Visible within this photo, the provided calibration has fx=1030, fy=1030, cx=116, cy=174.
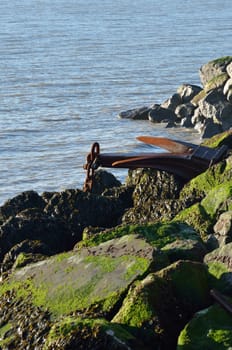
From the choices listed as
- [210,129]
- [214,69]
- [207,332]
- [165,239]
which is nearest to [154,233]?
[165,239]

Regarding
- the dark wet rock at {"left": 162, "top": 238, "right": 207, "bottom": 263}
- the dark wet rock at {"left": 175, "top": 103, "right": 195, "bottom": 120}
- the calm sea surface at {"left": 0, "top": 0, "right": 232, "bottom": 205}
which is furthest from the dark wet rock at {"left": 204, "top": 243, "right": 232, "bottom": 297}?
the dark wet rock at {"left": 175, "top": 103, "right": 195, "bottom": 120}

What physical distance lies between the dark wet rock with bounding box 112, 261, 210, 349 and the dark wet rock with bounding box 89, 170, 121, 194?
598 centimetres

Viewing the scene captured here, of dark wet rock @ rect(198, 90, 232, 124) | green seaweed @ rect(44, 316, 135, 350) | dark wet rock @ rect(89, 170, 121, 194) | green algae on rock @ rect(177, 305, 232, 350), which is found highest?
green seaweed @ rect(44, 316, 135, 350)

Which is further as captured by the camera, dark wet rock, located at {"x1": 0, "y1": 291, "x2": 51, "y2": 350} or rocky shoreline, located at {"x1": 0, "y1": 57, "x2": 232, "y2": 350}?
dark wet rock, located at {"x1": 0, "y1": 291, "x2": 51, "y2": 350}

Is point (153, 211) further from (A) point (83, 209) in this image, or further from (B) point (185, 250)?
(B) point (185, 250)

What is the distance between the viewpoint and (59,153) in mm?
24734

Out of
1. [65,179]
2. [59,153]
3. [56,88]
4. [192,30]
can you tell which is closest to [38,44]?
[192,30]

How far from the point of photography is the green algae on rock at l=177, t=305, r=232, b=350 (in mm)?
7258

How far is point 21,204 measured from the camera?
12.4 meters

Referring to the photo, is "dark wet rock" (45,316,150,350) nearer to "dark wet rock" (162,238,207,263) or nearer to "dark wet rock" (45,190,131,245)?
"dark wet rock" (162,238,207,263)

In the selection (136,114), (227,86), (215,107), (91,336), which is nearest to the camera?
(91,336)

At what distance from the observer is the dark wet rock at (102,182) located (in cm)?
1395

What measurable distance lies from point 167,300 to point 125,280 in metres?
0.54

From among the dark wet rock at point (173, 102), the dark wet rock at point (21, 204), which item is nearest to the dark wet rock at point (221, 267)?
the dark wet rock at point (21, 204)
